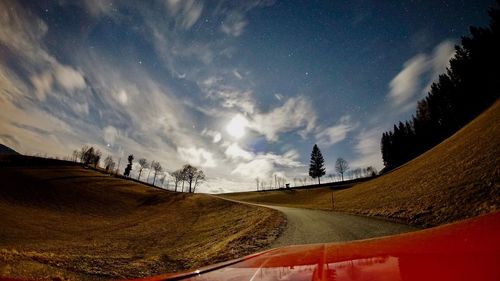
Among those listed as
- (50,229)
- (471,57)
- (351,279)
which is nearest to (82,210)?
(50,229)

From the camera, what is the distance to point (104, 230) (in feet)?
100

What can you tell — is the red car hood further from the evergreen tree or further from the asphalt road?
the evergreen tree

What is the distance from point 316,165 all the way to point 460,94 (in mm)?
51072

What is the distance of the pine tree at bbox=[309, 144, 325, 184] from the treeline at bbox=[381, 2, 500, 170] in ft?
82.3

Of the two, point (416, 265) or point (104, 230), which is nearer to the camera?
point (416, 265)

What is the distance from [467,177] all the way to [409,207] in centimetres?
441

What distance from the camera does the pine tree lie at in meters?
95.6

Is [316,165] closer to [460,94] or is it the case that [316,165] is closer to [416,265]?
[460,94]

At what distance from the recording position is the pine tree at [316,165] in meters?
95.6

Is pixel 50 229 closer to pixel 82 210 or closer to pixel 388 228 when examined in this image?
pixel 82 210

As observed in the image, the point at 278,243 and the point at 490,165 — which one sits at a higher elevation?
the point at 490,165

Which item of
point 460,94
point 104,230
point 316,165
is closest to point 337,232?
point 104,230

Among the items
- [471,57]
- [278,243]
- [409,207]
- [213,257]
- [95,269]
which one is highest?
[471,57]

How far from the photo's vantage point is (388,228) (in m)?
12.8
